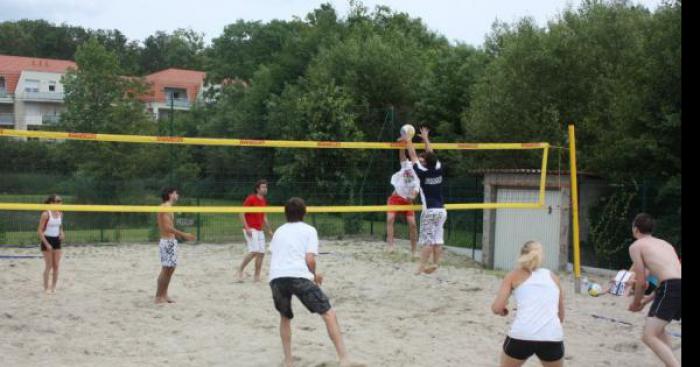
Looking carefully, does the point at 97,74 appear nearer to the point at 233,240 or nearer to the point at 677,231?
the point at 233,240

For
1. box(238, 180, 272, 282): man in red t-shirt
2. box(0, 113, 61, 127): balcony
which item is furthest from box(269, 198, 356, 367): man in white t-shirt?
box(0, 113, 61, 127): balcony

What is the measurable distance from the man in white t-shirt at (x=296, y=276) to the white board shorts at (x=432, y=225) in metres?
3.50

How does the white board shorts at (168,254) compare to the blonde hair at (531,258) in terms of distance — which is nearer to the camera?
the blonde hair at (531,258)

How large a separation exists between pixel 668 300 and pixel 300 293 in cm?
295

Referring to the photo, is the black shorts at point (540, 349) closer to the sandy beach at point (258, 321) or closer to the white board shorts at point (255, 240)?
the sandy beach at point (258, 321)

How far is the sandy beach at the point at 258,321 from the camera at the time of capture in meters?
6.82

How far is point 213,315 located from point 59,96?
45.2 m

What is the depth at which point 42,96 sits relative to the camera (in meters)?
49.3

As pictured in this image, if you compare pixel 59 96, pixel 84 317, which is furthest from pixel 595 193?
pixel 59 96

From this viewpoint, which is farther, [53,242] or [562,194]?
[562,194]

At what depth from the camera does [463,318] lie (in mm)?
8617

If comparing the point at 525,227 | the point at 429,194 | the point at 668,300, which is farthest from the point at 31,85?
the point at 668,300

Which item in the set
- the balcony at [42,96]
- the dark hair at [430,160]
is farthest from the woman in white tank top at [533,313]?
Answer: the balcony at [42,96]

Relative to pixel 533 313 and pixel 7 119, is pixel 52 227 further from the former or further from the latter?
pixel 7 119
